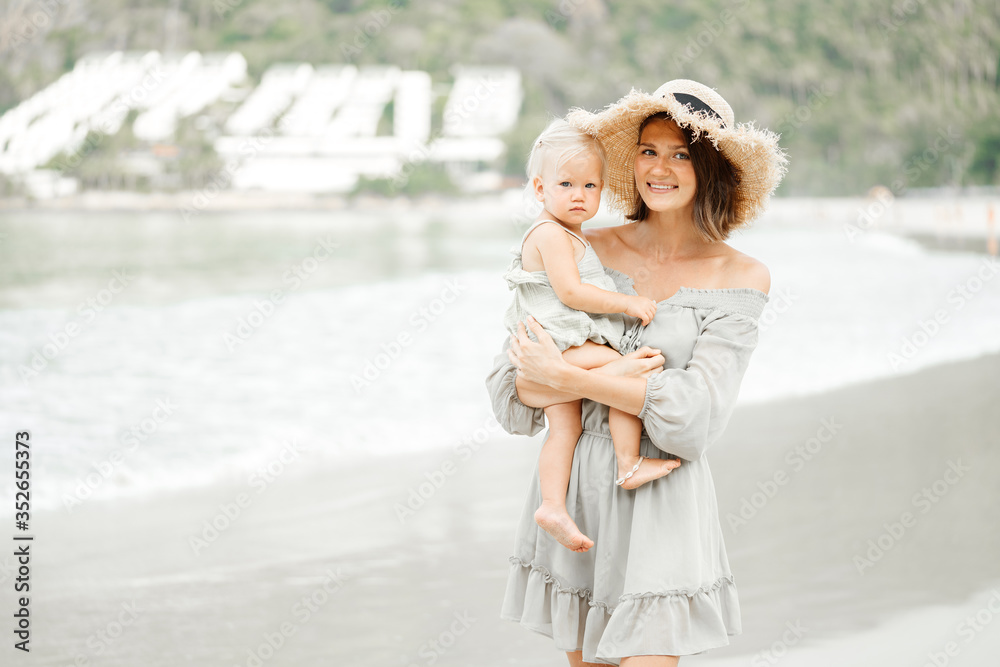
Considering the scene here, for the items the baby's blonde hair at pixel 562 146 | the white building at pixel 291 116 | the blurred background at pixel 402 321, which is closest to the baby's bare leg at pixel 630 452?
the baby's blonde hair at pixel 562 146

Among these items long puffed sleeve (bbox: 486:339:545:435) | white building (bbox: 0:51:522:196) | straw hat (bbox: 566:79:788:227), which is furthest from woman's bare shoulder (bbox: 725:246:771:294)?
white building (bbox: 0:51:522:196)

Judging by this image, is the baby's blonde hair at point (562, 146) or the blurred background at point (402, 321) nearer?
the baby's blonde hair at point (562, 146)

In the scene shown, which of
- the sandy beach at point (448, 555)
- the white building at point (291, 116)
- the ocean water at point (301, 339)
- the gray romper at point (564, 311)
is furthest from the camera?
the white building at point (291, 116)

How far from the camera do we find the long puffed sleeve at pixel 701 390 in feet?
4.54

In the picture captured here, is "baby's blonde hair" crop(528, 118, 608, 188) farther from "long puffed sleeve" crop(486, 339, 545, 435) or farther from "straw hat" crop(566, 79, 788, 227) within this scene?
"long puffed sleeve" crop(486, 339, 545, 435)

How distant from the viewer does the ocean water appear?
Answer: 5633mm

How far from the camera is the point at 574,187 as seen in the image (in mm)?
1511

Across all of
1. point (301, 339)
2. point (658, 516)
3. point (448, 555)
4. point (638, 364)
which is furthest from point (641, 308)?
point (301, 339)

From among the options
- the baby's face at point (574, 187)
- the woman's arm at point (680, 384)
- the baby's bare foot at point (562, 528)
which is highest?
the baby's face at point (574, 187)

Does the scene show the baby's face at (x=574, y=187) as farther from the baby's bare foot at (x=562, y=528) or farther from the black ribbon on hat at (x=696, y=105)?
the baby's bare foot at (x=562, y=528)

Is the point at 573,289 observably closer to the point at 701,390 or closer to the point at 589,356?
the point at 589,356

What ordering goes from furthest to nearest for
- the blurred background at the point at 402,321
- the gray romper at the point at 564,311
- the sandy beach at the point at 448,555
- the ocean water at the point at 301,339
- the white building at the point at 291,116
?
the white building at the point at 291,116, the ocean water at the point at 301,339, the blurred background at the point at 402,321, the sandy beach at the point at 448,555, the gray romper at the point at 564,311

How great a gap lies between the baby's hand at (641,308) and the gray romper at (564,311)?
0.18ft

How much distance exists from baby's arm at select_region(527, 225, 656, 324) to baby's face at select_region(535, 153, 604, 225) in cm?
4
